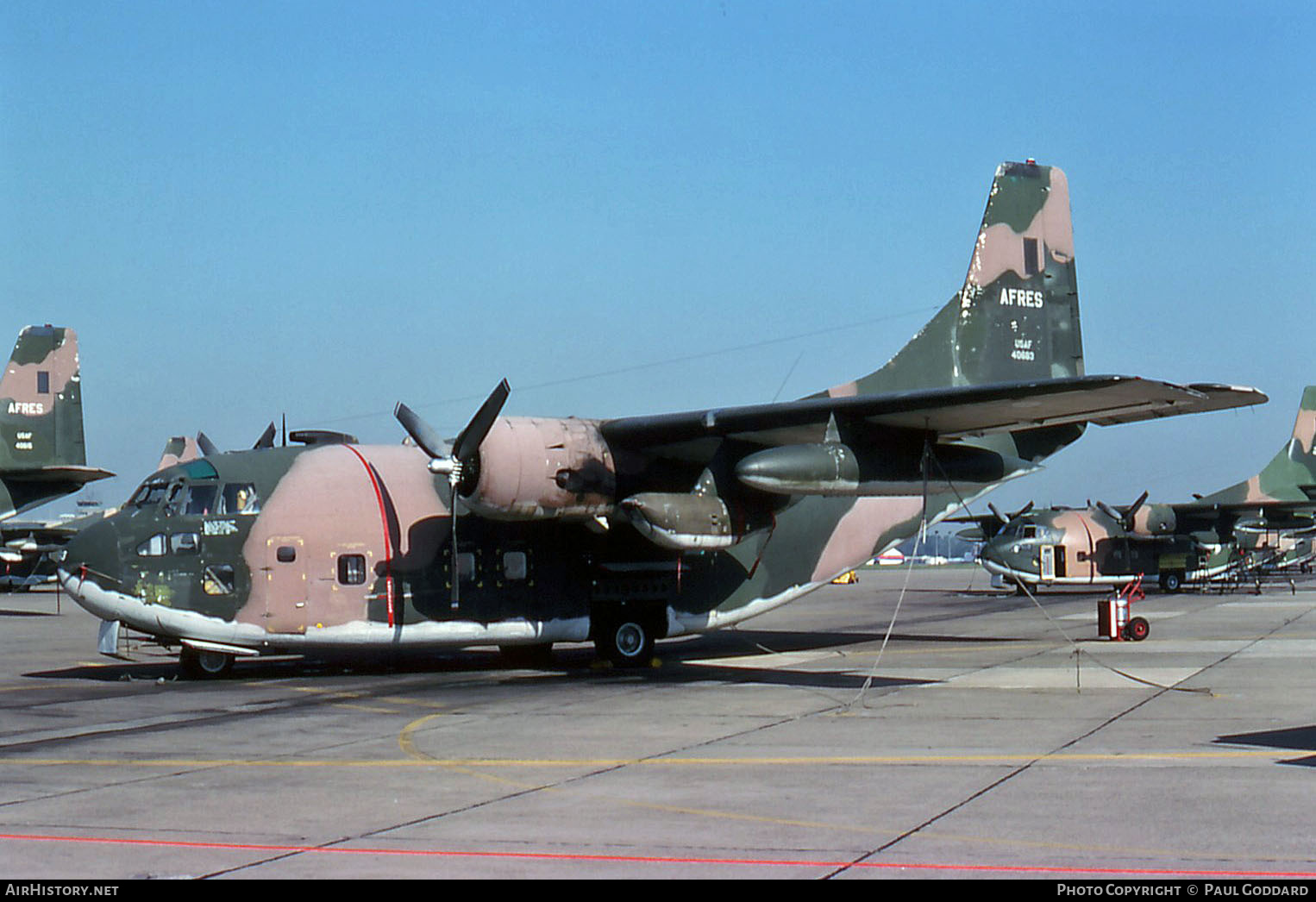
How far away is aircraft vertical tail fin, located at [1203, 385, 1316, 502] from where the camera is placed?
5416 centimetres

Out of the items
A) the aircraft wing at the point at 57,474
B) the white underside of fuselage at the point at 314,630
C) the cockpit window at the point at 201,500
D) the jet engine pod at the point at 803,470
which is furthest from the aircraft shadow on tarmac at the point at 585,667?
the aircraft wing at the point at 57,474

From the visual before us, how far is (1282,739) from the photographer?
12.9 metres

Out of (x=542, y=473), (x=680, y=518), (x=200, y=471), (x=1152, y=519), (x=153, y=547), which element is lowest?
(x=1152, y=519)

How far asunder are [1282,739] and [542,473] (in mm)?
Result: 10346

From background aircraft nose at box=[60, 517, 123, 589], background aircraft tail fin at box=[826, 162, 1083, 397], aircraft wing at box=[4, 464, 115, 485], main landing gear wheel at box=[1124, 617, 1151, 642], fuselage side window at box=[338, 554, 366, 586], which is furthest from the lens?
aircraft wing at box=[4, 464, 115, 485]

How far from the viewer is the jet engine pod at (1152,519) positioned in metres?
51.3

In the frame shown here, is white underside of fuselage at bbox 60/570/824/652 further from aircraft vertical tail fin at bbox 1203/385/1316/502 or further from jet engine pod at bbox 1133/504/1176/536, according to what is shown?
aircraft vertical tail fin at bbox 1203/385/1316/502

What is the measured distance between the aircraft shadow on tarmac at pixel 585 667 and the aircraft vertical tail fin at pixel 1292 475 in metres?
31.4

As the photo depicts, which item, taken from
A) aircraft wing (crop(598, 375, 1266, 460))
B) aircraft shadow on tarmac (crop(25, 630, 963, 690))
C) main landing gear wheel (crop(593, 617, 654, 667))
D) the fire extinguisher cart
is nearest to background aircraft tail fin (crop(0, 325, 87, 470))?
aircraft shadow on tarmac (crop(25, 630, 963, 690))

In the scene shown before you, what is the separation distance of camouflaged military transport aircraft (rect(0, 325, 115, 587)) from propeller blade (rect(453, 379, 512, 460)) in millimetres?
29130

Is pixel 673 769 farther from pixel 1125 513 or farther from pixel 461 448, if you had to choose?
pixel 1125 513

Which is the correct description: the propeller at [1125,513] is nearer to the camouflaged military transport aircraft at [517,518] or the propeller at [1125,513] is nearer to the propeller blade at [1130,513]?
the propeller blade at [1130,513]

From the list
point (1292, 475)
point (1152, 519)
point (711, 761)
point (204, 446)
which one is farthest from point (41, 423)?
point (1292, 475)

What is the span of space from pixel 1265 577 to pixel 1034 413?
6129cm
